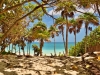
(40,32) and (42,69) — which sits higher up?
(40,32)

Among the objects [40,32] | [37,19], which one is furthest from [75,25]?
[37,19]

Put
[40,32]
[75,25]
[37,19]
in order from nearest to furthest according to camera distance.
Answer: [37,19] < [40,32] < [75,25]

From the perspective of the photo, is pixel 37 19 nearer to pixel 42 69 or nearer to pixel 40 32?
pixel 42 69

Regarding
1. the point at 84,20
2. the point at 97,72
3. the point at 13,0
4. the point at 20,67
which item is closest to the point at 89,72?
the point at 97,72

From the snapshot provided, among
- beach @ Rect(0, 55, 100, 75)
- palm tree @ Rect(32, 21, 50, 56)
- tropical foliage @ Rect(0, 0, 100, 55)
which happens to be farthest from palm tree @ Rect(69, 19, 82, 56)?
beach @ Rect(0, 55, 100, 75)

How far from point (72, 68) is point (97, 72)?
37.3 inches

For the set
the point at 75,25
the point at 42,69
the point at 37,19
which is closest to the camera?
the point at 42,69

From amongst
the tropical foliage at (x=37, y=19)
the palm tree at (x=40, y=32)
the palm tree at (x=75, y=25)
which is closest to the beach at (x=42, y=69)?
the tropical foliage at (x=37, y=19)

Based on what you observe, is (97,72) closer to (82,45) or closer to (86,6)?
(86,6)

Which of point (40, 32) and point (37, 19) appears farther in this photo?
point (40, 32)

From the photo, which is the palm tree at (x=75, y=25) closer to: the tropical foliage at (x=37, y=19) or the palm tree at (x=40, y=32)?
the tropical foliage at (x=37, y=19)

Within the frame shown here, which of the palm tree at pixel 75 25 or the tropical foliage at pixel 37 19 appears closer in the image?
the tropical foliage at pixel 37 19

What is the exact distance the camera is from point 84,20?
43.0 metres

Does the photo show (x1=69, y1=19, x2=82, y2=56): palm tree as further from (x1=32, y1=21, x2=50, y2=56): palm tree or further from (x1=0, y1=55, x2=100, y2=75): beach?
(x1=0, y1=55, x2=100, y2=75): beach
